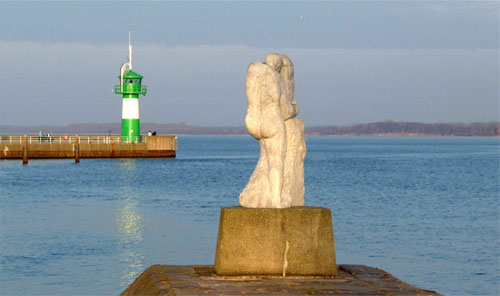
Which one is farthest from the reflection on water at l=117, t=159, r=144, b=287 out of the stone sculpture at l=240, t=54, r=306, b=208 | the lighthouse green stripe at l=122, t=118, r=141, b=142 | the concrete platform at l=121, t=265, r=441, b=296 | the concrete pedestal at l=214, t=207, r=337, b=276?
the lighthouse green stripe at l=122, t=118, r=141, b=142

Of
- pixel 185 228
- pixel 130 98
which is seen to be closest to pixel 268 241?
pixel 185 228

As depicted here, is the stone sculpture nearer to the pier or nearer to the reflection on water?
the reflection on water

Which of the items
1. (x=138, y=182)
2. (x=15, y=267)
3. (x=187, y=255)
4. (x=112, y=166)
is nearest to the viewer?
(x=15, y=267)

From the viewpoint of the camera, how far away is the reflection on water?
60.8 ft

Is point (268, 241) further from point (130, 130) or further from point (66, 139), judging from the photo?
point (66, 139)

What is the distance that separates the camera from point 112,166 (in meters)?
67.6

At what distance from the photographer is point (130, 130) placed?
62.5 metres

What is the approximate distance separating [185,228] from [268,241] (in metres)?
16.5

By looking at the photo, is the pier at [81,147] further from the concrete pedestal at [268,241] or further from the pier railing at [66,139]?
the concrete pedestal at [268,241]

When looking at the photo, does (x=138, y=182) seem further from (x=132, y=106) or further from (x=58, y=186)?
(x=132, y=106)

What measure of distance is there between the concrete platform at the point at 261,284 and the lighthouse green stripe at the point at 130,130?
170ft

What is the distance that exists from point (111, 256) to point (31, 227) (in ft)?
Answer: 23.6

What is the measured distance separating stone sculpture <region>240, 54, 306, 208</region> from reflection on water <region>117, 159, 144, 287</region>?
24.3ft

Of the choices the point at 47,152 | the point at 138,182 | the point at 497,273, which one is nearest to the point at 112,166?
the point at 47,152
